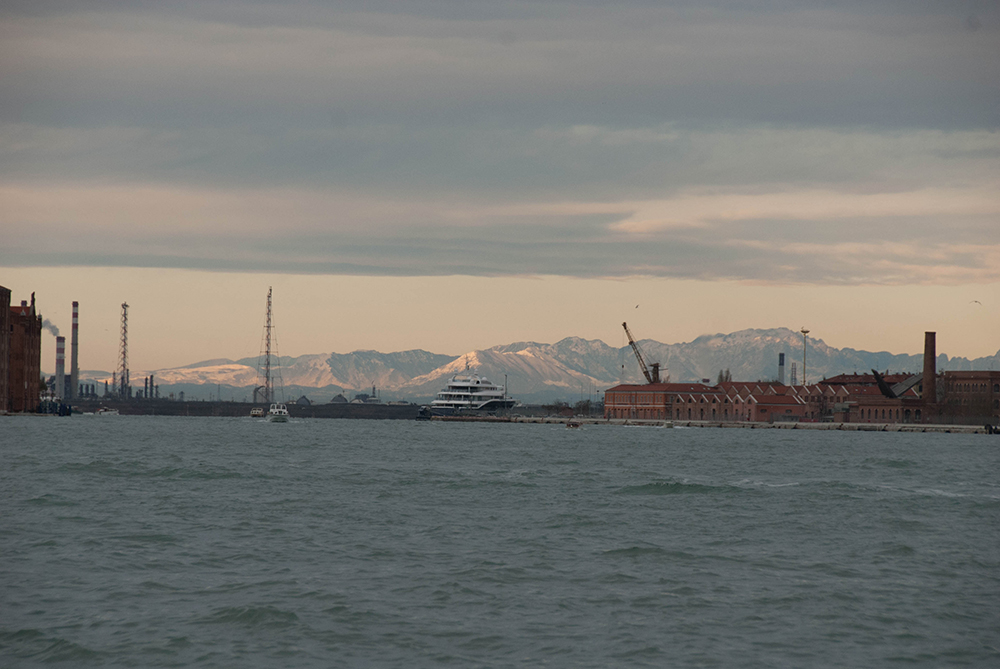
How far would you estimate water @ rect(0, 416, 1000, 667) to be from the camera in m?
22.2

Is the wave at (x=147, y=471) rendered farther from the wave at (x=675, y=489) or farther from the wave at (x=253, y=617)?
the wave at (x=253, y=617)

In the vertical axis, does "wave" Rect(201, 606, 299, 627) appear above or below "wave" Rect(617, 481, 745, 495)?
above

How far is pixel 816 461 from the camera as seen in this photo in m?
90.9

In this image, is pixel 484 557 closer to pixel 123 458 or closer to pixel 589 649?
pixel 589 649

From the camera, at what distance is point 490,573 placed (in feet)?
99.0

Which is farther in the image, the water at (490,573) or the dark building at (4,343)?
the dark building at (4,343)

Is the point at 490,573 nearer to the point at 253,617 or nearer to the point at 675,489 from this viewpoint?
the point at 253,617

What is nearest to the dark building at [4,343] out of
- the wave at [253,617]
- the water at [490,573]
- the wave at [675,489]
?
the water at [490,573]

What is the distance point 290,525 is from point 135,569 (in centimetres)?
1011

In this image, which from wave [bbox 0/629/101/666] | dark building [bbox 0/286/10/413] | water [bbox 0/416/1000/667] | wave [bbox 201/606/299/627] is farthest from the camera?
dark building [bbox 0/286/10/413]

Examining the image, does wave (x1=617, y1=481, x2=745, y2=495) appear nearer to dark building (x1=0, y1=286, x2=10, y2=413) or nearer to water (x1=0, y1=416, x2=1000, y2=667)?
water (x1=0, y1=416, x2=1000, y2=667)

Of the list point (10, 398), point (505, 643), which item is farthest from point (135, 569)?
point (10, 398)

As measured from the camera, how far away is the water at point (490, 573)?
2223 cm

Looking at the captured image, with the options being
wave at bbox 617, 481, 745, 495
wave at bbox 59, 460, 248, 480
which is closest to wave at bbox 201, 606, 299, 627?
wave at bbox 617, 481, 745, 495
